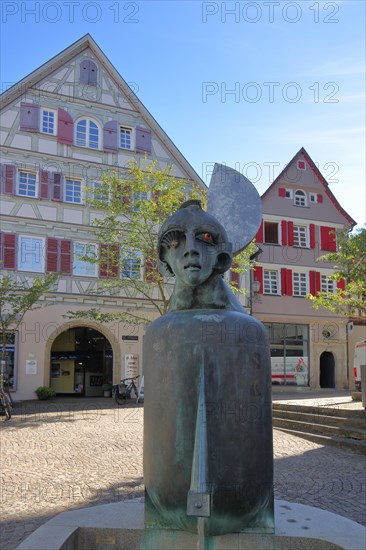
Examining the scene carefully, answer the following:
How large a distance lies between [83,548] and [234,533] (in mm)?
852

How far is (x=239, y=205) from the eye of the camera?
3.67 m

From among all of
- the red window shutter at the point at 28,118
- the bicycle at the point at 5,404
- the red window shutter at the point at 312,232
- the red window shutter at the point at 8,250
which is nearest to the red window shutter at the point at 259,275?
the red window shutter at the point at 312,232

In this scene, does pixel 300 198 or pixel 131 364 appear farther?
pixel 300 198

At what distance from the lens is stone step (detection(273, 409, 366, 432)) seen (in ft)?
37.0

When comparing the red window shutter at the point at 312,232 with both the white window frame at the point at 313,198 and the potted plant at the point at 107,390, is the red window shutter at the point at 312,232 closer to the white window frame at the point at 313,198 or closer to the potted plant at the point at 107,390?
the white window frame at the point at 313,198

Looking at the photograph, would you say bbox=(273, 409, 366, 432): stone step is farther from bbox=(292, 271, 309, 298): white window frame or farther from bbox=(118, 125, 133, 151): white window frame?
bbox=(292, 271, 309, 298): white window frame

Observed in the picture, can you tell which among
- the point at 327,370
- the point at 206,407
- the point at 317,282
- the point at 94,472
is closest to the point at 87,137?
the point at 317,282

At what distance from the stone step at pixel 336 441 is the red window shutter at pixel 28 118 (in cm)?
1576

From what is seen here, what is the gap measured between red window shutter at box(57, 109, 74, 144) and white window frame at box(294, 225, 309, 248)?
12309 millimetres

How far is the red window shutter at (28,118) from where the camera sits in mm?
22844

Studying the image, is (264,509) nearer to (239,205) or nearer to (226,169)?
(239,205)

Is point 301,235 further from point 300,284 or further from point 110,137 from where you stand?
point 110,137

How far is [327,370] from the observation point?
29953 mm

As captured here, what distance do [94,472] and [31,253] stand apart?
1537 centimetres
